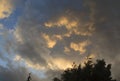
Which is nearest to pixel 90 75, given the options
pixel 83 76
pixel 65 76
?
pixel 83 76

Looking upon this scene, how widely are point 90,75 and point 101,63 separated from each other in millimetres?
3102

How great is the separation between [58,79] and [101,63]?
27.2 feet

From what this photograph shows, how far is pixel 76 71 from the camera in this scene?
55406 mm

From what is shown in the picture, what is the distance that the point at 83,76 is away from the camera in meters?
54.0

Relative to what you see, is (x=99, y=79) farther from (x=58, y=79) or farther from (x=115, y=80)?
(x=58, y=79)

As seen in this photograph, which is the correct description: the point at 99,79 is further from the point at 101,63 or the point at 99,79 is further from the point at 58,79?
the point at 58,79

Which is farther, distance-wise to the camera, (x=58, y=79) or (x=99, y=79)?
(x=58, y=79)

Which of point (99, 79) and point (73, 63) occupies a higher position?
point (73, 63)

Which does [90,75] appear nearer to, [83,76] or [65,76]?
[83,76]

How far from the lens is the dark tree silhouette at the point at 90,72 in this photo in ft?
176

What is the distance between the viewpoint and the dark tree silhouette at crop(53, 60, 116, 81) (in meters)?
53.6

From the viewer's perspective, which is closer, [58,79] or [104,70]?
[104,70]

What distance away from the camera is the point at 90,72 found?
178ft


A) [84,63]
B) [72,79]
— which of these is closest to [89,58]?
[84,63]
